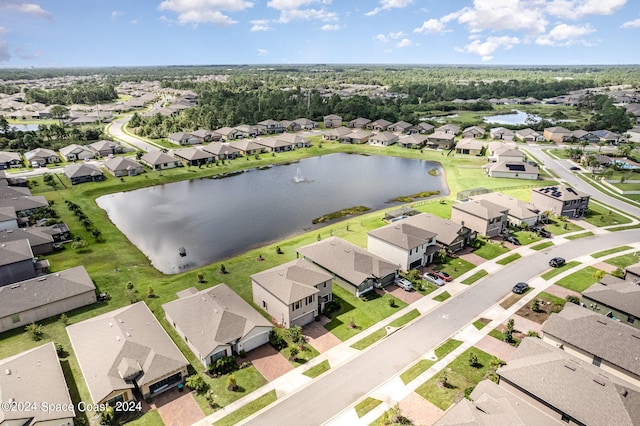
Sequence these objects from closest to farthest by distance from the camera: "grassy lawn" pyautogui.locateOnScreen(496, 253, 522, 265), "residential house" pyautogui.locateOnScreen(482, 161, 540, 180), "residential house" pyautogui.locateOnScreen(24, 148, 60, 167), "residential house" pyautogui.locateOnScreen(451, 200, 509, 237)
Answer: "grassy lawn" pyautogui.locateOnScreen(496, 253, 522, 265), "residential house" pyautogui.locateOnScreen(451, 200, 509, 237), "residential house" pyautogui.locateOnScreen(482, 161, 540, 180), "residential house" pyautogui.locateOnScreen(24, 148, 60, 167)

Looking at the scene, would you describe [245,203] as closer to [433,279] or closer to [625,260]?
[433,279]

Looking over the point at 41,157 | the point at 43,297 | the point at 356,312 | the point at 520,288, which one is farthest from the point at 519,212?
the point at 41,157

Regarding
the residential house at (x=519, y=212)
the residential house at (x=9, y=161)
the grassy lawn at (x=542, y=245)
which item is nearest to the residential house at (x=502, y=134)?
the residential house at (x=519, y=212)

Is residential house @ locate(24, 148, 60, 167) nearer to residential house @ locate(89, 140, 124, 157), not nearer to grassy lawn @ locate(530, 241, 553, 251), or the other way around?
residential house @ locate(89, 140, 124, 157)

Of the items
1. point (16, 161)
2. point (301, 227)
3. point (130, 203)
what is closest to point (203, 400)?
point (301, 227)

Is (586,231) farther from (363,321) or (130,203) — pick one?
(130,203)

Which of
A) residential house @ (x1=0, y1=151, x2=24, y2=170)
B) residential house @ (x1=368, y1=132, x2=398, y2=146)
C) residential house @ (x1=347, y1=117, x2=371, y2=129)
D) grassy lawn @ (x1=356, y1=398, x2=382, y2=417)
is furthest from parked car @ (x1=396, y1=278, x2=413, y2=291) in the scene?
residential house @ (x1=347, y1=117, x2=371, y2=129)
